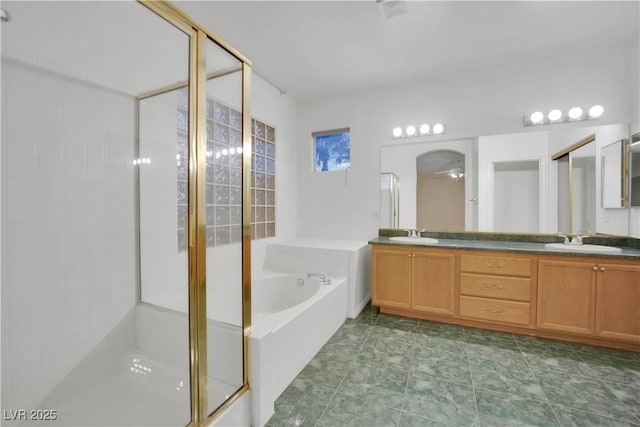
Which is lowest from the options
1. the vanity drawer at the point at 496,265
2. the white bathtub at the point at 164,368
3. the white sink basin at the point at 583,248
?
the white bathtub at the point at 164,368

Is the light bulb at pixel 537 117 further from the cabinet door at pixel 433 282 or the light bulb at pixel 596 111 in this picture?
the cabinet door at pixel 433 282

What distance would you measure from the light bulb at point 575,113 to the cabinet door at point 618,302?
4.50ft

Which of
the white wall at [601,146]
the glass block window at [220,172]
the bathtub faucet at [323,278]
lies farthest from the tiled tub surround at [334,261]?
the white wall at [601,146]

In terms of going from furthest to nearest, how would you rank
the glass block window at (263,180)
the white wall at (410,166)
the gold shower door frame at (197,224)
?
1. the glass block window at (263,180)
2. the white wall at (410,166)
3. the gold shower door frame at (197,224)

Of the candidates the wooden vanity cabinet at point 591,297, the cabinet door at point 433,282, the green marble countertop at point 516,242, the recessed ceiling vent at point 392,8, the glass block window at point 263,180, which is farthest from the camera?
→ the glass block window at point 263,180

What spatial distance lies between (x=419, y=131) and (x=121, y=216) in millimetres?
2922

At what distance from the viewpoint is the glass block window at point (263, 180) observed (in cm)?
303

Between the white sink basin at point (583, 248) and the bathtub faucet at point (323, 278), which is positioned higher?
the white sink basin at point (583, 248)

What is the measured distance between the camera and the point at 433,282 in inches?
103

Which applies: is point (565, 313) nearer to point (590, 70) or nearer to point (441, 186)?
point (441, 186)

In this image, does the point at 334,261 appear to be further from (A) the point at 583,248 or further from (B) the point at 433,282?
(A) the point at 583,248

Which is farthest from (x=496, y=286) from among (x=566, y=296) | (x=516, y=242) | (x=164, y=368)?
(x=164, y=368)

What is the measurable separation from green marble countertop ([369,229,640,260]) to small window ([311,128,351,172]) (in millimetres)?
1087

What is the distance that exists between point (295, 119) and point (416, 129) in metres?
1.57
